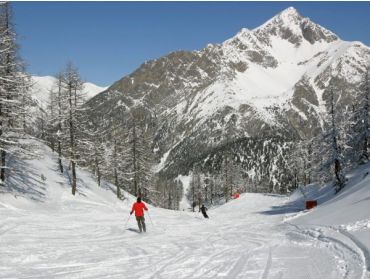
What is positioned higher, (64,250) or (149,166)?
(149,166)

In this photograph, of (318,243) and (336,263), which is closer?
(336,263)

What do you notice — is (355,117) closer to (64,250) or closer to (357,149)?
(357,149)

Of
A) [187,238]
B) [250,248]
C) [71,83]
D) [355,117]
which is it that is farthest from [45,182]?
[355,117]

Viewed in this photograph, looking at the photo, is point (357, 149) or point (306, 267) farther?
point (357, 149)

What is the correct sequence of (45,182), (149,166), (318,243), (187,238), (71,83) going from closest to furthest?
(318,243) < (187,238) < (45,182) < (71,83) < (149,166)

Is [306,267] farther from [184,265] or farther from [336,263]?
[184,265]

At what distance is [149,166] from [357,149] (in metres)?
28.6

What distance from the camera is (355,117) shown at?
49.2 m

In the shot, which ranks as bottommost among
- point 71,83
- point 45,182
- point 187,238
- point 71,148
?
point 187,238

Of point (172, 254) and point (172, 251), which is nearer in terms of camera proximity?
point (172, 254)

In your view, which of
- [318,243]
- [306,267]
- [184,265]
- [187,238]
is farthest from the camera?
[187,238]

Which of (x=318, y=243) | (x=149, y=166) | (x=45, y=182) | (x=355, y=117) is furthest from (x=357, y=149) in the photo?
(x=318, y=243)

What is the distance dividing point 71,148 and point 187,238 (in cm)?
2521

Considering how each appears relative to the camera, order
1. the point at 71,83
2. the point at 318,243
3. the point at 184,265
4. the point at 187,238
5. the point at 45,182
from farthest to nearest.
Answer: the point at 71,83, the point at 45,182, the point at 187,238, the point at 318,243, the point at 184,265
